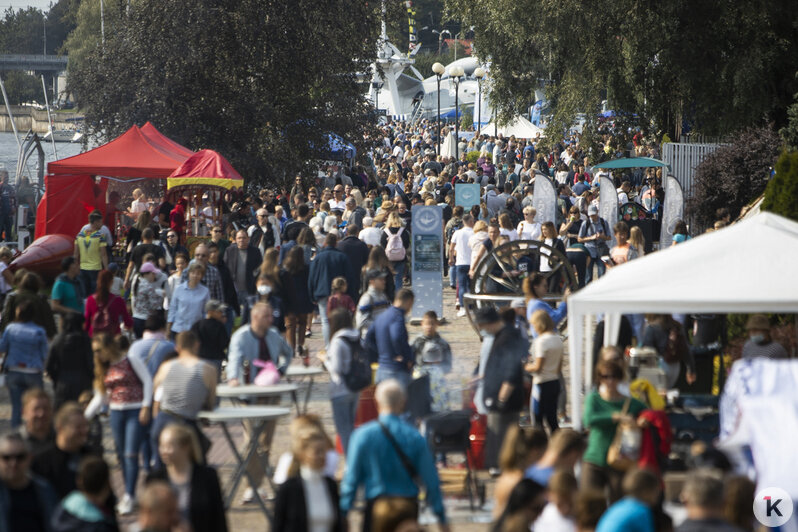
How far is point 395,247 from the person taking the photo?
17031mm

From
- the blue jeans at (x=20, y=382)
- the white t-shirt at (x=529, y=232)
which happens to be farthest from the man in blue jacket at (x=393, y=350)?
the white t-shirt at (x=529, y=232)

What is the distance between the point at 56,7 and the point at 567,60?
354ft

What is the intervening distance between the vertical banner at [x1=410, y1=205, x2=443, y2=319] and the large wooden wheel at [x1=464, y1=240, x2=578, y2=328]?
183 cm

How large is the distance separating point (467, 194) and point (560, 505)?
615 inches

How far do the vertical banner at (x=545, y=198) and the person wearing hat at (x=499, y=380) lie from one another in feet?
37.5

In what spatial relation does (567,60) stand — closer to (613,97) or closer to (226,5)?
(613,97)

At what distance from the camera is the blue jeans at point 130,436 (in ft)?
27.7

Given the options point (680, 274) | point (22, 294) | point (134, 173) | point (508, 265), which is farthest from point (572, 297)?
point (134, 173)

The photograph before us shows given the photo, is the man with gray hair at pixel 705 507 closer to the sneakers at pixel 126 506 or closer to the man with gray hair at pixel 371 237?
the sneakers at pixel 126 506

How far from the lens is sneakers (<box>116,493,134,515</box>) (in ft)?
27.5

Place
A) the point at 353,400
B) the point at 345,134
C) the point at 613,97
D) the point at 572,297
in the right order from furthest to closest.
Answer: the point at 345,134 < the point at 613,97 < the point at 353,400 < the point at 572,297

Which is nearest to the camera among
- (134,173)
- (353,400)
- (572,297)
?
(572,297)

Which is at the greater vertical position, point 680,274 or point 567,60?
point 567,60

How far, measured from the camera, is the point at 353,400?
9.16 m
